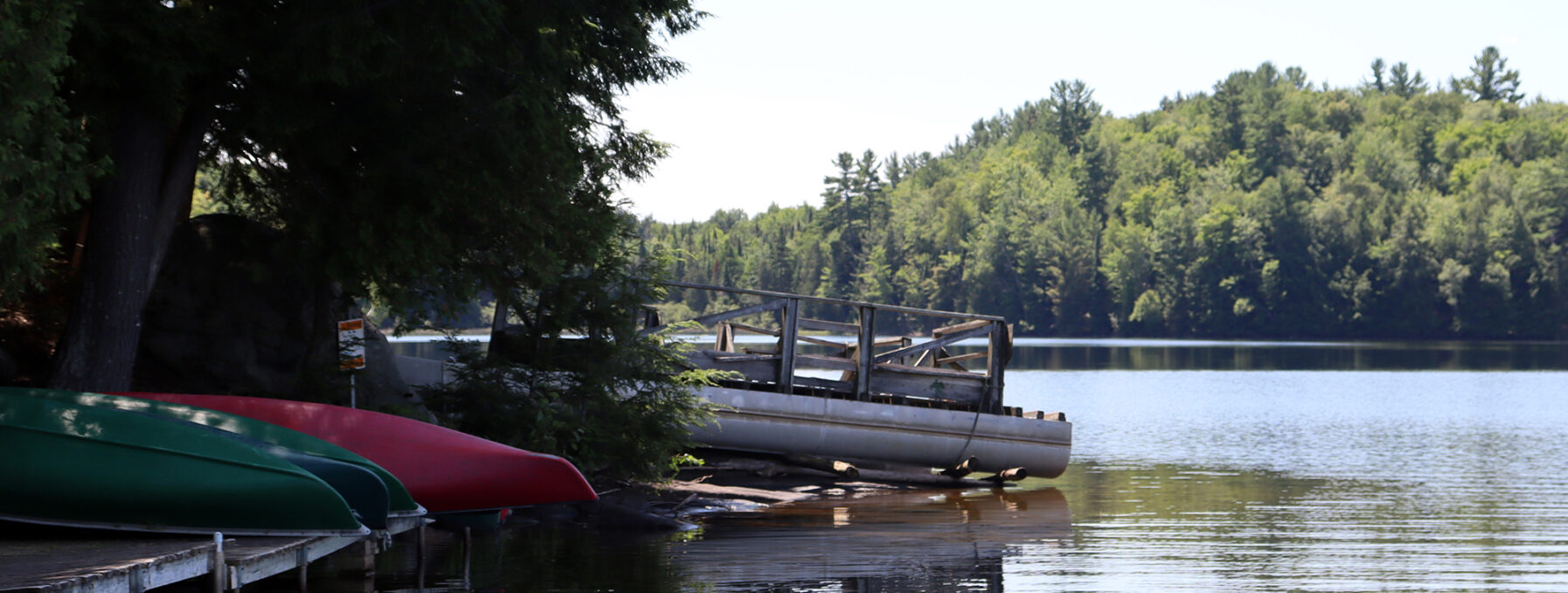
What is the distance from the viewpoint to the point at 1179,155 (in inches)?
5497

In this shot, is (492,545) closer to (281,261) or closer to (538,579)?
(538,579)

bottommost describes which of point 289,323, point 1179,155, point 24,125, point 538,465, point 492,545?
point 492,545

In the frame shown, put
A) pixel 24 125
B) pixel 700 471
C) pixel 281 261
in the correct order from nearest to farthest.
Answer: pixel 24 125
pixel 281 261
pixel 700 471

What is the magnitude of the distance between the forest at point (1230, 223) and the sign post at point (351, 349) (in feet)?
284

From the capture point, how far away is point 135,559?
7180mm

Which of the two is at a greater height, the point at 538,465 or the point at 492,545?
the point at 538,465

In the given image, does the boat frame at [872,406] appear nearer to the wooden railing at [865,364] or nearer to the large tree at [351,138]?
the wooden railing at [865,364]

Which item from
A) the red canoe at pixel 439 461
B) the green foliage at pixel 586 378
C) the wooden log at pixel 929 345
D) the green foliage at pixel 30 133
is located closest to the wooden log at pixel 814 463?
the wooden log at pixel 929 345

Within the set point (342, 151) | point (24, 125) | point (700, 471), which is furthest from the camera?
point (700, 471)

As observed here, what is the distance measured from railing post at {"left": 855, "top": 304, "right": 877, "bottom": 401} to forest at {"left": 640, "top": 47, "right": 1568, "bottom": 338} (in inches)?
3246

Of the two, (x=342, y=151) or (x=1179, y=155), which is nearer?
(x=342, y=151)

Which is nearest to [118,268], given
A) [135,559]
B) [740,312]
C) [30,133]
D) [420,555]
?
[30,133]

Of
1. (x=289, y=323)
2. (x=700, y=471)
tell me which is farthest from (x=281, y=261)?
(x=700, y=471)

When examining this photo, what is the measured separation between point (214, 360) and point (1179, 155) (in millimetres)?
135022
